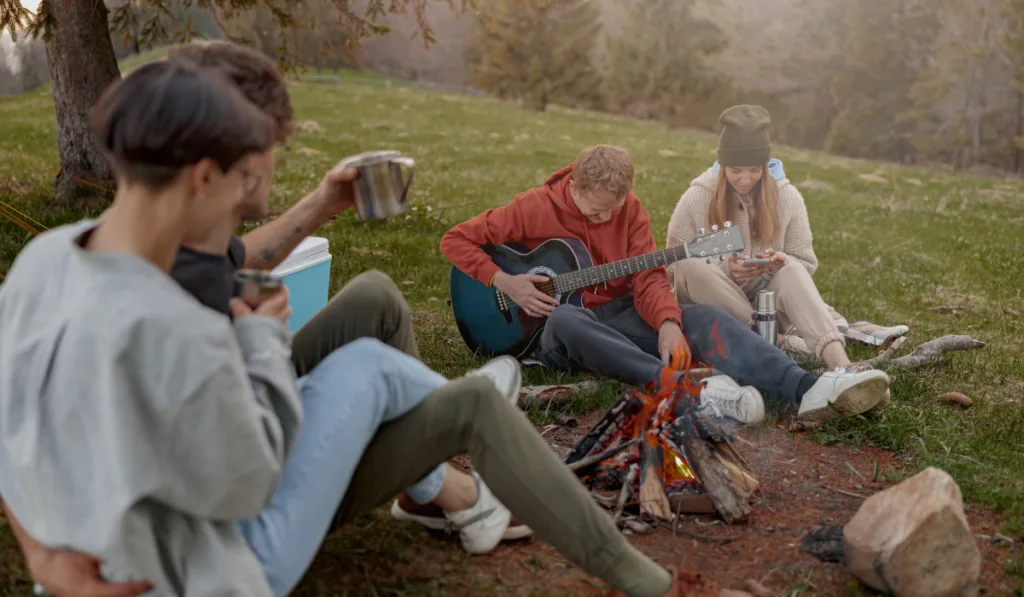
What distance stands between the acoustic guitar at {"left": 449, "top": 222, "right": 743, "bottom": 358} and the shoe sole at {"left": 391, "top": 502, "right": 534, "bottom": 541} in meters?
1.95

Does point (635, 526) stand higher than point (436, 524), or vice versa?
point (436, 524)

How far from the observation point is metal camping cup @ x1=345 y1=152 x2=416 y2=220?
3.05 m

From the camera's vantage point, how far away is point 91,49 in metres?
7.71

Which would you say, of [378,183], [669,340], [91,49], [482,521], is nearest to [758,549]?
[482,521]

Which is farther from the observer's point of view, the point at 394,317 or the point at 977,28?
the point at 977,28

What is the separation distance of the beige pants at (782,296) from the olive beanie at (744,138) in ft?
1.97

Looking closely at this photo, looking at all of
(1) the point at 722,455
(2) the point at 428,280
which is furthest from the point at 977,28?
(1) the point at 722,455

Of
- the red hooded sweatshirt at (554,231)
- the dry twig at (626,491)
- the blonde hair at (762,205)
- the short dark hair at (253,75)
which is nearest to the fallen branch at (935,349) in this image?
the blonde hair at (762,205)

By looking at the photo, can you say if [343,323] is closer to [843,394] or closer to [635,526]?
[635,526]

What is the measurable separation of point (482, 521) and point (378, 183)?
118cm

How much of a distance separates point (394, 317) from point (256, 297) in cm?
93

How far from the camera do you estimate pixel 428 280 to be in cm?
710

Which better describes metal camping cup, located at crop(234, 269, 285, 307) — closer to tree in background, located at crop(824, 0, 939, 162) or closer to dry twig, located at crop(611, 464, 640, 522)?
dry twig, located at crop(611, 464, 640, 522)

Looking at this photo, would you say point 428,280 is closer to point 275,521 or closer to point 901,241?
point 275,521
